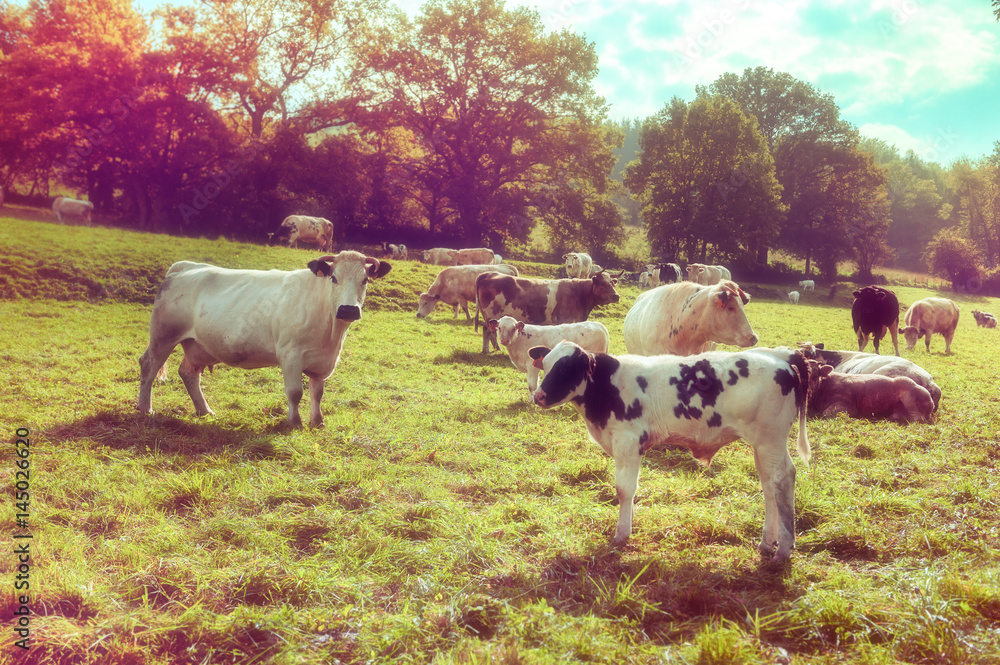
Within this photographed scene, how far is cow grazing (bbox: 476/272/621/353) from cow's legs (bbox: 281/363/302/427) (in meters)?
7.40

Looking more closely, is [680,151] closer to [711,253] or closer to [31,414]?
[711,253]

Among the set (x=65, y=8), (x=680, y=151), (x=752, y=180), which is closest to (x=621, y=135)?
(x=680, y=151)

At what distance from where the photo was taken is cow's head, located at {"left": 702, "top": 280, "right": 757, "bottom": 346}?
24.7 ft

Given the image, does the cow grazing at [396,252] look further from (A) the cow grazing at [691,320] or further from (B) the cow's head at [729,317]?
(B) the cow's head at [729,317]

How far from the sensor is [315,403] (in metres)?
6.89

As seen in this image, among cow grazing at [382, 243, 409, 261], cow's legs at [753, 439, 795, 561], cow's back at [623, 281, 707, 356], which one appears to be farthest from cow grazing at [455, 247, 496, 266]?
cow's legs at [753, 439, 795, 561]

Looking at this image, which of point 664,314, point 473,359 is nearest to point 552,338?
point 664,314

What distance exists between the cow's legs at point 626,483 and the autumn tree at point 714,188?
4153 centimetres

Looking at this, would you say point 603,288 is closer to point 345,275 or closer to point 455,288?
point 455,288

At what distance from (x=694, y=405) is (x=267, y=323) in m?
5.16

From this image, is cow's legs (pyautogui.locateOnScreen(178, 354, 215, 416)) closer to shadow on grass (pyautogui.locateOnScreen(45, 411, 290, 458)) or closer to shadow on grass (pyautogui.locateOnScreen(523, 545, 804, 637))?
shadow on grass (pyautogui.locateOnScreen(45, 411, 290, 458))

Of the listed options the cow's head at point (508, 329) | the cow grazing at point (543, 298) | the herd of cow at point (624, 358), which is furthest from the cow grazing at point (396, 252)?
the cow's head at point (508, 329)

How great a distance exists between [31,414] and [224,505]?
3.45m

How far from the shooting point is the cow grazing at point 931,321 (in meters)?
17.0
